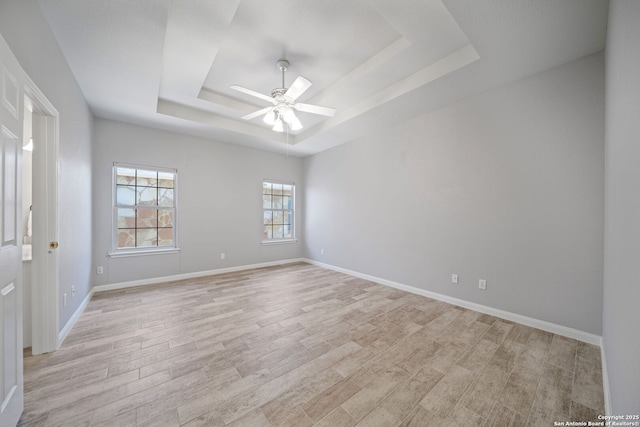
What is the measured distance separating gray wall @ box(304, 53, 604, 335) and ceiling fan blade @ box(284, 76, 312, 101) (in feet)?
6.55

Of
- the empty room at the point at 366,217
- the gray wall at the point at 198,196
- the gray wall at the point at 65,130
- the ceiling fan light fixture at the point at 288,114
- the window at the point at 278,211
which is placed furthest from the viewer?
the window at the point at 278,211

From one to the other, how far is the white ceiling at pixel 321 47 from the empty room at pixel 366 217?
0.02 meters

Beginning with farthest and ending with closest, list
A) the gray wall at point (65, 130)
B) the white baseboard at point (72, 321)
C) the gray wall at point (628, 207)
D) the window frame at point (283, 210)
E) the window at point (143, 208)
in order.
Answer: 1. the window frame at point (283, 210)
2. the window at point (143, 208)
3. the white baseboard at point (72, 321)
4. the gray wall at point (65, 130)
5. the gray wall at point (628, 207)

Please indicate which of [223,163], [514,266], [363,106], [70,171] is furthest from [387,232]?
[70,171]

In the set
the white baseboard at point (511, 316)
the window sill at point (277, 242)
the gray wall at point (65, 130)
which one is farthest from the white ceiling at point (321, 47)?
the window sill at point (277, 242)

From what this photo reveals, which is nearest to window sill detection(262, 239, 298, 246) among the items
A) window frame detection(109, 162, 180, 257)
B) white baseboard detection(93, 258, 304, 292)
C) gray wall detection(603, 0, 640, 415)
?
white baseboard detection(93, 258, 304, 292)

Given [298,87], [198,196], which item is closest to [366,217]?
[298,87]

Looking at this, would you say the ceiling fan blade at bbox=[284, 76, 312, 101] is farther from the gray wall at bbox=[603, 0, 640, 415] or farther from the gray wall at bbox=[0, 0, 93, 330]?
the gray wall at bbox=[603, 0, 640, 415]

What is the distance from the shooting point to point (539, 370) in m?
1.89

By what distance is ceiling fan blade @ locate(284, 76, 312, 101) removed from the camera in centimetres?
238

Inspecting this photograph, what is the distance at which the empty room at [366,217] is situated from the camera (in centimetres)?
147

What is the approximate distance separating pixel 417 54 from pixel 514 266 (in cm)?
258

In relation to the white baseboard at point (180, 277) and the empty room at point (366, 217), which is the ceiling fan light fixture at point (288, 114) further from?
the white baseboard at point (180, 277)

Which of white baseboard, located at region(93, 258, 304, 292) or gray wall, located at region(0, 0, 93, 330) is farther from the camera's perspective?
white baseboard, located at region(93, 258, 304, 292)
